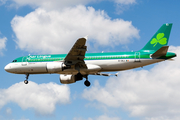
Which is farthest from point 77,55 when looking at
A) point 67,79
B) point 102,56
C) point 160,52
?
point 160,52

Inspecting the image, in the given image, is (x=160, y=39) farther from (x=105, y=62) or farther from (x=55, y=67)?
(x=55, y=67)

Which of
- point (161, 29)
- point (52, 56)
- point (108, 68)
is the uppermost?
point (161, 29)

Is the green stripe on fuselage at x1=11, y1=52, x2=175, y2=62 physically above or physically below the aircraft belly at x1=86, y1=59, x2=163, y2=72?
above

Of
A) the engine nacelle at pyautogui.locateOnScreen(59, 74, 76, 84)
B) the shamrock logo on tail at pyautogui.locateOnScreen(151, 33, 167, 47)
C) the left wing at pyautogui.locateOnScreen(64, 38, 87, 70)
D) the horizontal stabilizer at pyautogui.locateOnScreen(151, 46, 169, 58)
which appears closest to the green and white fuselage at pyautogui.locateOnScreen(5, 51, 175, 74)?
the horizontal stabilizer at pyautogui.locateOnScreen(151, 46, 169, 58)

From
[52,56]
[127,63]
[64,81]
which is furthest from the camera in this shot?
[64,81]

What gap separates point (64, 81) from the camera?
125 ft

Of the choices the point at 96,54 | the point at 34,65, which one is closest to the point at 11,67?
the point at 34,65

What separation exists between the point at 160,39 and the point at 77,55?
1148cm

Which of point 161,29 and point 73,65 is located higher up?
point 161,29

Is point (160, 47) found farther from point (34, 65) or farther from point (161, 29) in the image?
point (34, 65)

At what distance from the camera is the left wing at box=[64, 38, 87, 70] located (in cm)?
2983

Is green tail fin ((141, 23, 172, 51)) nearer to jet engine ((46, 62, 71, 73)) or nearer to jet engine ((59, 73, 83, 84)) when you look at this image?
jet engine ((59, 73, 83, 84))

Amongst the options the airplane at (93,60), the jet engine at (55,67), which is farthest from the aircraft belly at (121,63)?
the jet engine at (55,67)

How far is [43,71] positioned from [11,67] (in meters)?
5.16
